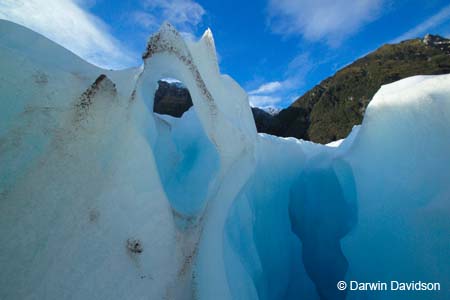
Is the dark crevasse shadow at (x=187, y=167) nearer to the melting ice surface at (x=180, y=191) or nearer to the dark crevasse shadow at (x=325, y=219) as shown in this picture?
the melting ice surface at (x=180, y=191)

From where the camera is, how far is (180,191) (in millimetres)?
2174

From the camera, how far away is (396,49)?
139 feet

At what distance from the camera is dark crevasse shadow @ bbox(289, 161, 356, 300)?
9.61ft

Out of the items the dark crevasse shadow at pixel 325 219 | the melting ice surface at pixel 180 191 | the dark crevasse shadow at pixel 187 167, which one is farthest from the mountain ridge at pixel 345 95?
the dark crevasse shadow at pixel 187 167

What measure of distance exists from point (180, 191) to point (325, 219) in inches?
80.1

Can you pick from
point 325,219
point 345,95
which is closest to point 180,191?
point 325,219

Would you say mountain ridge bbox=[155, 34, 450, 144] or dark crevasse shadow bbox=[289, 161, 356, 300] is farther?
mountain ridge bbox=[155, 34, 450, 144]

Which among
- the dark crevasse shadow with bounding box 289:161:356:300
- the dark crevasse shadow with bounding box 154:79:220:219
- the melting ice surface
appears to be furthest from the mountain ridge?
the dark crevasse shadow with bounding box 154:79:220:219

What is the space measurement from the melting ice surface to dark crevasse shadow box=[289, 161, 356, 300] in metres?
0.02

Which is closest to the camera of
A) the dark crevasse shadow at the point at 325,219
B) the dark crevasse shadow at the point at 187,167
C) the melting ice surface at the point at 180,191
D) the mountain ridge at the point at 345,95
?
the melting ice surface at the point at 180,191

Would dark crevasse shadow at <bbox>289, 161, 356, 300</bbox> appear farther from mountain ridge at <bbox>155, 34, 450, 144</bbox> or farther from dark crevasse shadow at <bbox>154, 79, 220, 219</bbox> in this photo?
mountain ridge at <bbox>155, 34, 450, 144</bbox>

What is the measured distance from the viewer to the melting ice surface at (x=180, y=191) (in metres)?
1.27

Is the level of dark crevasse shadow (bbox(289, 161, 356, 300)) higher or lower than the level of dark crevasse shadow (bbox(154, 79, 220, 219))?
lower

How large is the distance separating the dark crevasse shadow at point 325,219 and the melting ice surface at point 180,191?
25 millimetres
